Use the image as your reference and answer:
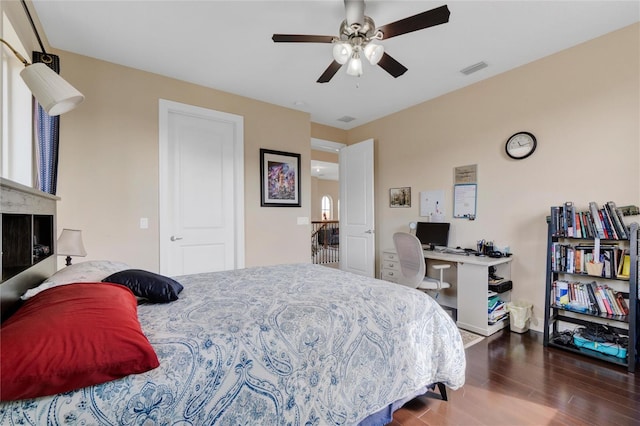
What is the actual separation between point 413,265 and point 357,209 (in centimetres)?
171

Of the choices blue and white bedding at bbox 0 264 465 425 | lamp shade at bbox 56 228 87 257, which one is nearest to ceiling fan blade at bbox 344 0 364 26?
blue and white bedding at bbox 0 264 465 425

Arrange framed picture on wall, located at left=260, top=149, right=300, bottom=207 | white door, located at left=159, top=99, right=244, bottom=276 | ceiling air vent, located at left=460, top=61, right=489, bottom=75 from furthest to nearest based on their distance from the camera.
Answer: framed picture on wall, located at left=260, top=149, right=300, bottom=207 < white door, located at left=159, top=99, right=244, bottom=276 < ceiling air vent, located at left=460, top=61, right=489, bottom=75

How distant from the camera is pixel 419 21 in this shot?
171cm

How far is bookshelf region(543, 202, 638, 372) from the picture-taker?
2.14 metres

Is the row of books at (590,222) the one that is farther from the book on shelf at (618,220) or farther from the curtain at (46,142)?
the curtain at (46,142)

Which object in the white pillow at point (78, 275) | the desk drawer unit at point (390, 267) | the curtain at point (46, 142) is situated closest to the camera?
the white pillow at point (78, 275)

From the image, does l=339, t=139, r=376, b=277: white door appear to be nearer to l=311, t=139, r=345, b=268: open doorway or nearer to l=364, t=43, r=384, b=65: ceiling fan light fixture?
l=311, t=139, r=345, b=268: open doorway

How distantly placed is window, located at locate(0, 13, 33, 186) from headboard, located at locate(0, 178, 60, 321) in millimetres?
436

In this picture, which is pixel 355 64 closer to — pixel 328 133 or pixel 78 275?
pixel 78 275

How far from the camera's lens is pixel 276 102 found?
3.82m

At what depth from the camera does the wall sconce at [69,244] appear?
6.90 feet

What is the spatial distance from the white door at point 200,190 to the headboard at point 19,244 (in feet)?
4.69

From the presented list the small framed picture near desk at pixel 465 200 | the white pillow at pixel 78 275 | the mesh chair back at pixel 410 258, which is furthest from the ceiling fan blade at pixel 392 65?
the white pillow at pixel 78 275

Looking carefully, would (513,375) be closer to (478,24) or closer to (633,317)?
(633,317)
